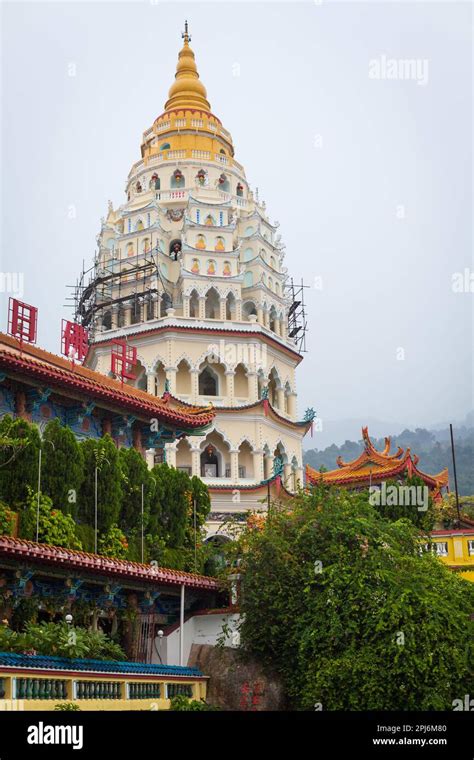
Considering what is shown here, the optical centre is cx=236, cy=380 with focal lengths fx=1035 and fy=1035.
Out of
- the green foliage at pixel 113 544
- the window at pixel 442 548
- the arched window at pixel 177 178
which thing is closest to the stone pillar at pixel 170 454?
the window at pixel 442 548

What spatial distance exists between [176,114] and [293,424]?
19649mm

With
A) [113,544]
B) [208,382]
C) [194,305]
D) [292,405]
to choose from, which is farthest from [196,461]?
[113,544]

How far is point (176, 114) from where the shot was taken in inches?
2311

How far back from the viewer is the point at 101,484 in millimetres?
25828

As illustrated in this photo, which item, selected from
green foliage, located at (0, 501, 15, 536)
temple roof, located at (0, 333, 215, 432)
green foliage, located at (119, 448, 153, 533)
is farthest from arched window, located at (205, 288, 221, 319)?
green foliage, located at (0, 501, 15, 536)

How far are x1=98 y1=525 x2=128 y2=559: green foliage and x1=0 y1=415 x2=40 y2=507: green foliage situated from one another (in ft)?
9.22

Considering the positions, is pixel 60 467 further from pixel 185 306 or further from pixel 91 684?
pixel 185 306

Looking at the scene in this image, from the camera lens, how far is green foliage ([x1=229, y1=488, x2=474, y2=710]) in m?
22.3

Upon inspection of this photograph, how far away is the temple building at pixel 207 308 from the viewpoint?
160 ft

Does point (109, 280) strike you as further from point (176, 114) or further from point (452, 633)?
point (452, 633)

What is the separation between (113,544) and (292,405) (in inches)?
1116
